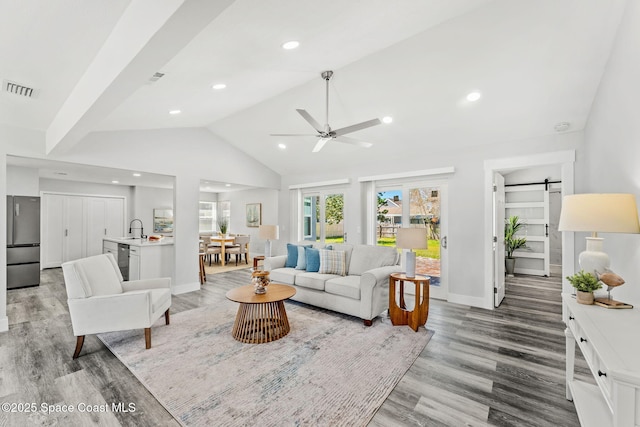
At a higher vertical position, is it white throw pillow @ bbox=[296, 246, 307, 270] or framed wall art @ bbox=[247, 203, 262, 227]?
framed wall art @ bbox=[247, 203, 262, 227]

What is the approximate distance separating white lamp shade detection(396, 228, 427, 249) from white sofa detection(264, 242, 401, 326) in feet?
1.64

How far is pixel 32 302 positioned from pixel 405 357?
5664mm

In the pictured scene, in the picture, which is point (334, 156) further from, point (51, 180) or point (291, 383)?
point (51, 180)

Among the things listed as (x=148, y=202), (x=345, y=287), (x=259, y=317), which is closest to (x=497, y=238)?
(x=345, y=287)

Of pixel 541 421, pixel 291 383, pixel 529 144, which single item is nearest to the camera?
pixel 541 421

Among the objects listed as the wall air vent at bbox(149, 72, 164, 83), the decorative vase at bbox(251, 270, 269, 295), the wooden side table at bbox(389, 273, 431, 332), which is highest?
the wall air vent at bbox(149, 72, 164, 83)

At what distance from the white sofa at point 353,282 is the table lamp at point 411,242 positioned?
34 cm

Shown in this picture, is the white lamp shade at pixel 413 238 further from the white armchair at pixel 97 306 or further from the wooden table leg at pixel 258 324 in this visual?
the white armchair at pixel 97 306

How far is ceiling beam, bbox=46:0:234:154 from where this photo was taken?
1274 millimetres

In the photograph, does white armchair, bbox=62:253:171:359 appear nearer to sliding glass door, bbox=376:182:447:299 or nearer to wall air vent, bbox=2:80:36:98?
→ wall air vent, bbox=2:80:36:98

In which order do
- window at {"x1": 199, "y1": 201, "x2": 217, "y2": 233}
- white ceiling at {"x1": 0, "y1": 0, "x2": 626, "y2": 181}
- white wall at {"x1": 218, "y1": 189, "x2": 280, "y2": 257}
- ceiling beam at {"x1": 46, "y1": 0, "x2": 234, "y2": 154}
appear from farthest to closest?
window at {"x1": 199, "y1": 201, "x2": 217, "y2": 233}
white wall at {"x1": 218, "y1": 189, "x2": 280, "y2": 257}
white ceiling at {"x1": 0, "y1": 0, "x2": 626, "y2": 181}
ceiling beam at {"x1": 46, "y1": 0, "x2": 234, "y2": 154}

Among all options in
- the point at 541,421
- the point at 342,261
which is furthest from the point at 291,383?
the point at 342,261

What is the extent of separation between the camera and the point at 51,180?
7020 millimetres

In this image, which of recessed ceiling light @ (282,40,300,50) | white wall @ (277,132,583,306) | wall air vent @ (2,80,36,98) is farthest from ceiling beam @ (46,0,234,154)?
white wall @ (277,132,583,306)
